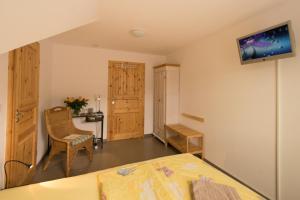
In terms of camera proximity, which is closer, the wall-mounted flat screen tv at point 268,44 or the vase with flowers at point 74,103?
the wall-mounted flat screen tv at point 268,44

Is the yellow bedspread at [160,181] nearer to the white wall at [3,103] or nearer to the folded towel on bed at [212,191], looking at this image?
the folded towel on bed at [212,191]

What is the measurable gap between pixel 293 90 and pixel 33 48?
3253 millimetres

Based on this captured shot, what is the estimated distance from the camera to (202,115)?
9.83 ft

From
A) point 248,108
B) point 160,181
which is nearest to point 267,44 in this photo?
point 248,108

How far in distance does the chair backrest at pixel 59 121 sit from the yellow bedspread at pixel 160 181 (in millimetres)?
1724

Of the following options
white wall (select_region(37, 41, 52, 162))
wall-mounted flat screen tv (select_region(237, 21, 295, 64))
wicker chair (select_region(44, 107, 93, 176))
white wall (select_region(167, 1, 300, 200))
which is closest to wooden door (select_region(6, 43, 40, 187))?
wicker chair (select_region(44, 107, 93, 176))

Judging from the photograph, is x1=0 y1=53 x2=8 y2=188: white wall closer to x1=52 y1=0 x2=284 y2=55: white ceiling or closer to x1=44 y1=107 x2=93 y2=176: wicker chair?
x1=44 y1=107 x2=93 y2=176: wicker chair

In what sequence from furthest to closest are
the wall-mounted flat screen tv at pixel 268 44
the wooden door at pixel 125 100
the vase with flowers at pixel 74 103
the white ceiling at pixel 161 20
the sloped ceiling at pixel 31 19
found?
the wooden door at pixel 125 100, the vase with flowers at pixel 74 103, the white ceiling at pixel 161 20, the wall-mounted flat screen tv at pixel 268 44, the sloped ceiling at pixel 31 19

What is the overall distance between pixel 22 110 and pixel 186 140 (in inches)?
101

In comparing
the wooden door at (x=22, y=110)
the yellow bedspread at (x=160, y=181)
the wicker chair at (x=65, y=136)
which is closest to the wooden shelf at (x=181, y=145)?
the yellow bedspread at (x=160, y=181)

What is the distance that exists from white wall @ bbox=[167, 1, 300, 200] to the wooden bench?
17 cm

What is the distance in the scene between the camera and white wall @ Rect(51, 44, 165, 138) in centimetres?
345

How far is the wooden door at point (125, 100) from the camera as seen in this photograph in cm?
394

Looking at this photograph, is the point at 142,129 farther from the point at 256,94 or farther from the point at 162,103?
the point at 256,94
